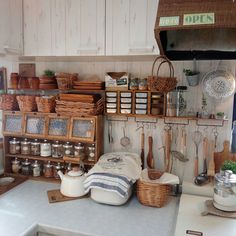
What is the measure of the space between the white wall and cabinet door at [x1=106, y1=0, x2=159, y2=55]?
305mm

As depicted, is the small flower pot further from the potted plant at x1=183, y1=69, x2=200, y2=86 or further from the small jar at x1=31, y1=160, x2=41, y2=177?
the small jar at x1=31, y1=160, x2=41, y2=177

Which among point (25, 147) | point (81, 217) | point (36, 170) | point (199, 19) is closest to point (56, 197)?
point (81, 217)

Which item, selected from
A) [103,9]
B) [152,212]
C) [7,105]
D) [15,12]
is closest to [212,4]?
[103,9]

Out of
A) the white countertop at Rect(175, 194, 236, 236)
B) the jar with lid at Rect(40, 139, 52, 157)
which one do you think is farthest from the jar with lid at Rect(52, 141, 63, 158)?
the white countertop at Rect(175, 194, 236, 236)

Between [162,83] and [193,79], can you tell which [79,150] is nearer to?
[162,83]

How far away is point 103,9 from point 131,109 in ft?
2.16

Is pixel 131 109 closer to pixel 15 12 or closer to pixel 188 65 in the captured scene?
pixel 188 65

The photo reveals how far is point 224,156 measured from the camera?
1660 mm

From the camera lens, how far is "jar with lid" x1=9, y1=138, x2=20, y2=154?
1947 mm

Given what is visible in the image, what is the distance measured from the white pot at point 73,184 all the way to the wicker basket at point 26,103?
591mm

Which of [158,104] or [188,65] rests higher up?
[188,65]

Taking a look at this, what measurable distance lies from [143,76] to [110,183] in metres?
0.77

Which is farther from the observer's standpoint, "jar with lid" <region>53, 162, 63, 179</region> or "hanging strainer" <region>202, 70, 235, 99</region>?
"jar with lid" <region>53, 162, 63, 179</region>

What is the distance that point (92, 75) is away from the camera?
189cm
